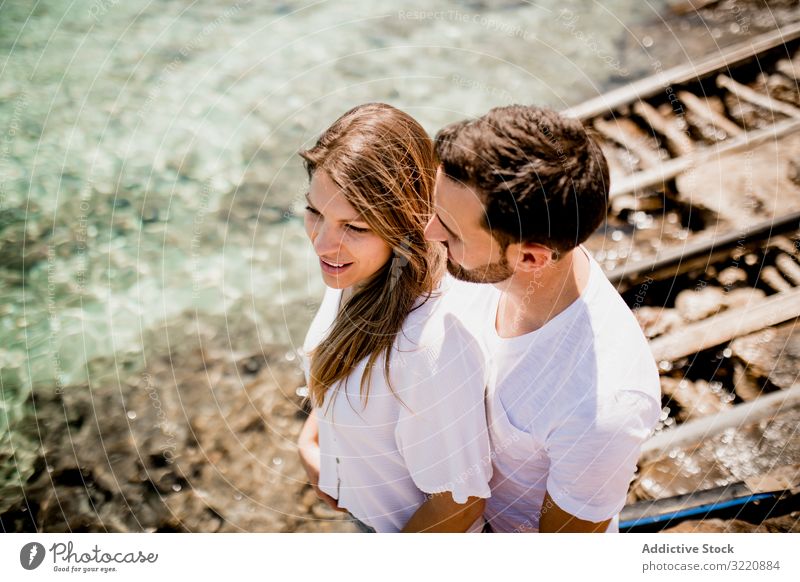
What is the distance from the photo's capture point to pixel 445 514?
1.20 m

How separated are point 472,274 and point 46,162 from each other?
251 centimetres

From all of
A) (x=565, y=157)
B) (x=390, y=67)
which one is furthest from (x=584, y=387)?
(x=390, y=67)

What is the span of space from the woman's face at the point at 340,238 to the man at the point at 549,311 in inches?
4.3

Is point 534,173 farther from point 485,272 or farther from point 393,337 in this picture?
point 393,337

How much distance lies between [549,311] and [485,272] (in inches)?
5.2

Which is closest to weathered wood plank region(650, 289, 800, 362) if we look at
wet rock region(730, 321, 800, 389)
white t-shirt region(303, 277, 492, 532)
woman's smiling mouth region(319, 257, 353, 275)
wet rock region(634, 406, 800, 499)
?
wet rock region(730, 321, 800, 389)

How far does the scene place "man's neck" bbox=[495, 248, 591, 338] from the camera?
1.13 m

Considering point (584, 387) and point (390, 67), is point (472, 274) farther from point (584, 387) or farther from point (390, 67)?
point (390, 67)

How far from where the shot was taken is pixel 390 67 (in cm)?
334

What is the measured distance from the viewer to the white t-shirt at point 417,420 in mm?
1030

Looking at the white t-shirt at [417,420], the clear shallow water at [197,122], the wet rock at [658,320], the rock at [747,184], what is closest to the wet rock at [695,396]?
the wet rock at [658,320]

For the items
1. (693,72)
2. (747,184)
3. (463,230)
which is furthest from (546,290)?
(693,72)

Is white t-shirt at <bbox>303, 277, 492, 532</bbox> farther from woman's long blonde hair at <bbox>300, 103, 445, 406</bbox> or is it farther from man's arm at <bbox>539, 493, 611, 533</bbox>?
man's arm at <bbox>539, 493, 611, 533</bbox>

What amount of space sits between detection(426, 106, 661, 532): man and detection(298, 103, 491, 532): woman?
0.21 feet
